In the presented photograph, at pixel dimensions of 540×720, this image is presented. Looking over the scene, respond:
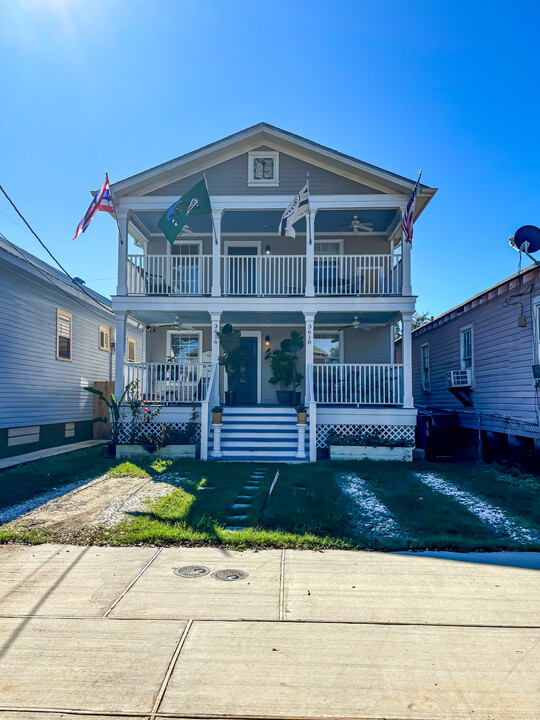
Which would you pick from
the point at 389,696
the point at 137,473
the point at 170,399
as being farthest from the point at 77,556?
the point at 170,399

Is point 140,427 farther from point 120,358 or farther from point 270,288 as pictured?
point 270,288

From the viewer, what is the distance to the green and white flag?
32.5ft

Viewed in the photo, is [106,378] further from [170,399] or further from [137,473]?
[137,473]

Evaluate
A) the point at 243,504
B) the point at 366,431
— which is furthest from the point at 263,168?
the point at 243,504

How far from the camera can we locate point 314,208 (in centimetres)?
1160

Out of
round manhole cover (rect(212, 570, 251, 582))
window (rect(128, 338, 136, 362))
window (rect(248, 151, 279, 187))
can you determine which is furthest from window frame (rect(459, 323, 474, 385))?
window (rect(128, 338, 136, 362))

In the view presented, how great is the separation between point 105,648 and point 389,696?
67.3 inches

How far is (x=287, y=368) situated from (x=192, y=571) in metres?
8.13

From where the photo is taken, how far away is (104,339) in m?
17.0

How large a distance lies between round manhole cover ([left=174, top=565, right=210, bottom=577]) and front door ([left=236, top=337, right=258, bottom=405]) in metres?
9.61

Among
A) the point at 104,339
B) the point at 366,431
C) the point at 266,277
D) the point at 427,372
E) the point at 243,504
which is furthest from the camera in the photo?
the point at 427,372

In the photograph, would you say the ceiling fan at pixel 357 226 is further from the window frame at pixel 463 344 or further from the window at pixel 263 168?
the window frame at pixel 463 344

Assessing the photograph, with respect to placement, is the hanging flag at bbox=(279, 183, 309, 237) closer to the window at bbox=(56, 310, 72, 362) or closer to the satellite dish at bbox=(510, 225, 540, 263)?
the satellite dish at bbox=(510, 225, 540, 263)

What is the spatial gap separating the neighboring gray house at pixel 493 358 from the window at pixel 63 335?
11.4 metres
